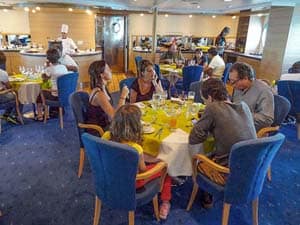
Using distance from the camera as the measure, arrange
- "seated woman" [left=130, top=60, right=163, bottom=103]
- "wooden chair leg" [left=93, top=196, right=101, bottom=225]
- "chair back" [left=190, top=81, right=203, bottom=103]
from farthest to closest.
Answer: "chair back" [left=190, top=81, right=203, bottom=103]
"seated woman" [left=130, top=60, right=163, bottom=103]
"wooden chair leg" [left=93, top=196, right=101, bottom=225]

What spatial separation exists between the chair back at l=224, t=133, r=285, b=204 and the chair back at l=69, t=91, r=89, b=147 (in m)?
1.53

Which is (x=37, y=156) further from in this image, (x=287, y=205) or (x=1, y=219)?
(x=287, y=205)

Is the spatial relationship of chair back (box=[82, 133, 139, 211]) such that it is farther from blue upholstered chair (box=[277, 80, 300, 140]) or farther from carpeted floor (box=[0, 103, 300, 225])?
blue upholstered chair (box=[277, 80, 300, 140])

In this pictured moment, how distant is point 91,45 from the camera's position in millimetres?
8539

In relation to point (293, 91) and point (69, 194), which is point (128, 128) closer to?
point (69, 194)

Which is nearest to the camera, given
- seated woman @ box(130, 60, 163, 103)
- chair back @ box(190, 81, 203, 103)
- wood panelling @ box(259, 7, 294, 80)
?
seated woman @ box(130, 60, 163, 103)

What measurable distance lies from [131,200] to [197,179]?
628mm

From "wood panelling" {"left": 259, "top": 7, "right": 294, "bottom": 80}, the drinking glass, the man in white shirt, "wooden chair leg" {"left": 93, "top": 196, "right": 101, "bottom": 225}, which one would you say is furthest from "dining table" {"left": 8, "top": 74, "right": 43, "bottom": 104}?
"wood panelling" {"left": 259, "top": 7, "right": 294, "bottom": 80}

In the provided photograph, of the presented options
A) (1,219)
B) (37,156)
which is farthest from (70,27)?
(1,219)

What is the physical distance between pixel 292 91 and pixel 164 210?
2891 millimetres

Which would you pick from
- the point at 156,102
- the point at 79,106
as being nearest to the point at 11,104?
the point at 79,106

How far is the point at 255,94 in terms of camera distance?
2.51 metres

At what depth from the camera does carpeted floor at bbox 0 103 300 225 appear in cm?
213

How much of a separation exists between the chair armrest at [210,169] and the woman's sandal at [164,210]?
0.39 meters
